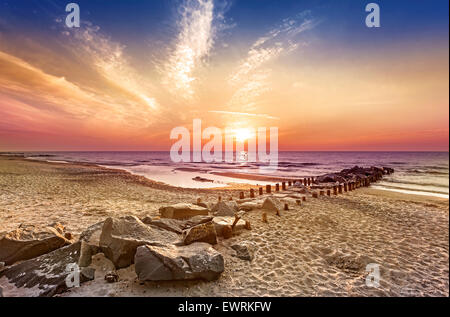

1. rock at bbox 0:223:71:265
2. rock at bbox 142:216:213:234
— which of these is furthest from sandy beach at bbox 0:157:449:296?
rock at bbox 142:216:213:234

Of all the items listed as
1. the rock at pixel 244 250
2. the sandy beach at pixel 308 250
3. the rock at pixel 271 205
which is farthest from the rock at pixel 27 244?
the rock at pixel 271 205

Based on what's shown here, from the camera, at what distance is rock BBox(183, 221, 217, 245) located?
6300 millimetres

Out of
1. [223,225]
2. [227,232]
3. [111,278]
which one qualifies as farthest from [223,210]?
[111,278]

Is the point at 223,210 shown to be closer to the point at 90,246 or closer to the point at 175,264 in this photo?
the point at 175,264

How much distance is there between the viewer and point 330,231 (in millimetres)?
9023

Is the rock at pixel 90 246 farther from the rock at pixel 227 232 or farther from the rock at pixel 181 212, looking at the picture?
the rock at pixel 227 232

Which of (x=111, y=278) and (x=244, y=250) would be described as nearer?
(x=111, y=278)

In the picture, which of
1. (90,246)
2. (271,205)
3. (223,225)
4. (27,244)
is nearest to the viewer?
(27,244)

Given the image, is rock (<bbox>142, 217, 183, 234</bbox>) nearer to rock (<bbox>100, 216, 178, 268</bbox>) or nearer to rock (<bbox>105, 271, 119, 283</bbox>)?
rock (<bbox>100, 216, 178, 268</bbox>)

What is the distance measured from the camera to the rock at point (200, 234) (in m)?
6.30

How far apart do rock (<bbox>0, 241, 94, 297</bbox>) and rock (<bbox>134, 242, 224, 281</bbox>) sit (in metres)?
1.45

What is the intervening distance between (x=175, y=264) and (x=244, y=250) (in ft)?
8.91

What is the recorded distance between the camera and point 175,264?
4852 millimetres
